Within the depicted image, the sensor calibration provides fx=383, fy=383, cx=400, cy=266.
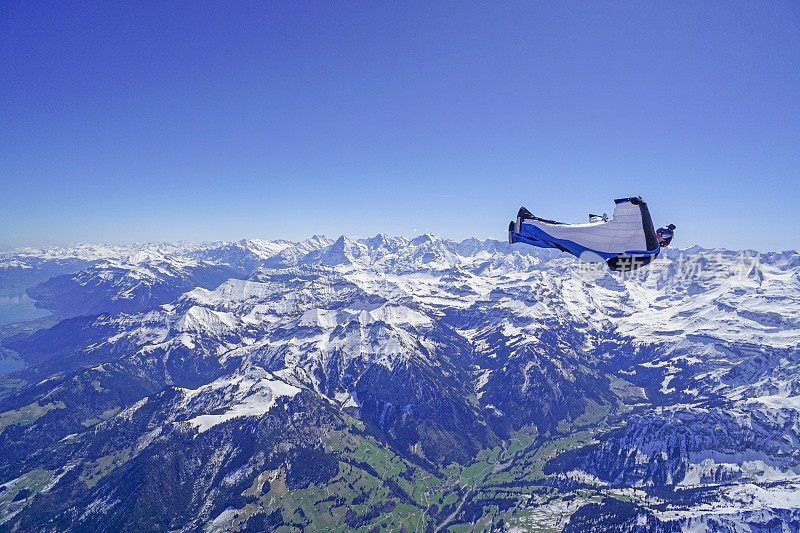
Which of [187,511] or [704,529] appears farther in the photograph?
[187,511]

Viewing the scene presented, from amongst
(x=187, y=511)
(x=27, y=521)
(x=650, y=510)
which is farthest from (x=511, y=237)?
(x=27, y=521)

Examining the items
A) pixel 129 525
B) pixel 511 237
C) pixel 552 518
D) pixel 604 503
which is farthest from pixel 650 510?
pixel 129 525

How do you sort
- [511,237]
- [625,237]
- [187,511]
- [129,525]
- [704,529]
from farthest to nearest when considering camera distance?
[187,511]
[129,525]
[704,529]
[511,237]
[625,237]

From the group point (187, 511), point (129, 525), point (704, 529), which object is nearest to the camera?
point (704, 529)

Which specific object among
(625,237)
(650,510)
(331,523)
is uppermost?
(625,237)

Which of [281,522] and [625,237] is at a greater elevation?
[625,237]

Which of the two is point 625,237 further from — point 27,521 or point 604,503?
point 27,521

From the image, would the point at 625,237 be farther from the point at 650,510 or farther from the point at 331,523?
the point at 331,523
